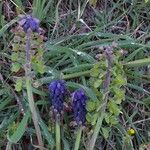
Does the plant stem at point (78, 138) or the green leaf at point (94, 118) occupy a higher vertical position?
the green leaf at point (94, 118)

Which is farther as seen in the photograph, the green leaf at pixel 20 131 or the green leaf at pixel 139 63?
the green leaf at pixel 139 63

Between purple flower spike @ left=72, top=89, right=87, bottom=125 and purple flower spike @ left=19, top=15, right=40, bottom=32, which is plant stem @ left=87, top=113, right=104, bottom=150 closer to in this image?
purple flower spike @ left=72, top=89, right=87, bottom=125

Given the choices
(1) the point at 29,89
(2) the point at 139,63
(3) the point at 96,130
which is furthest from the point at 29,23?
(2) the point at 139,63

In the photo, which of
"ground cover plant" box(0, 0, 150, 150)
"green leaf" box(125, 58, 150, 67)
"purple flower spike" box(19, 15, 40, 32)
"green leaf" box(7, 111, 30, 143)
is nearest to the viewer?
"purple flower spike" box(19, 15, 40, 32)

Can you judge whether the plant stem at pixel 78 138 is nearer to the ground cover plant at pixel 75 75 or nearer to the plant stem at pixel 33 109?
the ground cover plant at pixel 75 75

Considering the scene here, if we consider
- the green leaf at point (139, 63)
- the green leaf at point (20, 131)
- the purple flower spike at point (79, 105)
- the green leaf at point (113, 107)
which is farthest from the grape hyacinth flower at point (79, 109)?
the green leaf at point (139, 63)

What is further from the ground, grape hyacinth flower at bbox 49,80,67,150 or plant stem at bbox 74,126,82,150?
grape hyacinth flower at bbox 49,80,67,150

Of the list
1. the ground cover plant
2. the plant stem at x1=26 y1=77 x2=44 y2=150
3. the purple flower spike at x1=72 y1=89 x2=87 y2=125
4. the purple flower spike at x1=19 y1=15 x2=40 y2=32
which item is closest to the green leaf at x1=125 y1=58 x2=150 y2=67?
the ground cover plant

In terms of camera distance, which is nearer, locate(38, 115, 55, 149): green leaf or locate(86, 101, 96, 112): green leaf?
locate(86, 101, 96, 112): green leaf

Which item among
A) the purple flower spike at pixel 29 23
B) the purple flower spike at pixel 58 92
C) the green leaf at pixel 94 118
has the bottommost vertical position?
the green leaf at pixel 94 118
